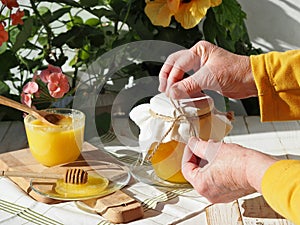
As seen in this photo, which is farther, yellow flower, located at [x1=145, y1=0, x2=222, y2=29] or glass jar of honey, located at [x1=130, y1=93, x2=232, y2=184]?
yellow flower, located at [x1=145, y1=0, x2=222, y2=29]

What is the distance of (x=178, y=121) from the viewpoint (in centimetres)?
125

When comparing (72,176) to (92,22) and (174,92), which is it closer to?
(174,92)

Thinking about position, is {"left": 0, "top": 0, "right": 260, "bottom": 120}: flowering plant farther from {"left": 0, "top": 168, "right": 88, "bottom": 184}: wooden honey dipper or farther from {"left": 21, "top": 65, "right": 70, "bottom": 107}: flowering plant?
{"left": 0, "top": 168, "right": 88, "bottom": 184}: wooden honey dipper

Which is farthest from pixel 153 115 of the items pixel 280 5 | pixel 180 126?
pixel 280 5

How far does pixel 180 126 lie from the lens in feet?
4.12

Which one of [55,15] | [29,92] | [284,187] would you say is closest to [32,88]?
[29,92]

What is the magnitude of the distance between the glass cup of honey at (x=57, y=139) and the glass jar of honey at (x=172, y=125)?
0.15 metres

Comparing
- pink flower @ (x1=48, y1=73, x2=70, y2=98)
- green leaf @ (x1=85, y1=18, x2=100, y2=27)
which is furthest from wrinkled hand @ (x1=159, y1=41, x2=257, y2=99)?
green leaf @ (x1=85, y1=18, x2=100, y2=27)

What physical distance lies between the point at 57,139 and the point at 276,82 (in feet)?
A: 1.44

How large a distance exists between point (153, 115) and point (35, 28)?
0.68 m

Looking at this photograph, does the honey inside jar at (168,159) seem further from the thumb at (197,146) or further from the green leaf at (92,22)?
the green leaf at (92,22)

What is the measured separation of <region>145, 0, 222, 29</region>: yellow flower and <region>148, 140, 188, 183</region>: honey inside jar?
0.42 m

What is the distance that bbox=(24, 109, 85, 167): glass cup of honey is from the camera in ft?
4.57

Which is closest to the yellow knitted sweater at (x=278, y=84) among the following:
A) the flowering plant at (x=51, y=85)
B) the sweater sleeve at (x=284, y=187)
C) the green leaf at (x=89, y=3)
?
the sweater sleeve at (x=284, y=187)
